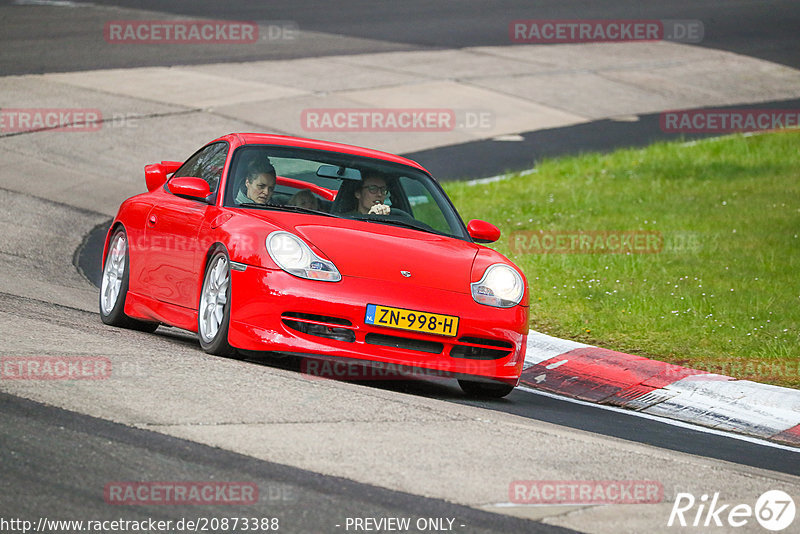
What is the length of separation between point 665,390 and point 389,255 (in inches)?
94.9

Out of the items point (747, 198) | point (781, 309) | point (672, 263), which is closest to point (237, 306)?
point (781, 309)

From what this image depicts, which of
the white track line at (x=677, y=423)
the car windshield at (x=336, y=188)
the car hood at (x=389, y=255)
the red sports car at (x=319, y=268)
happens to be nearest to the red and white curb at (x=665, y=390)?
the white track line at (x=677, y=423)

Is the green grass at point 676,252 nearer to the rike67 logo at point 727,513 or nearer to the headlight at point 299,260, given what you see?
the headlight at point 299,260

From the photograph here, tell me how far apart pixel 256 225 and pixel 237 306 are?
1.83ft

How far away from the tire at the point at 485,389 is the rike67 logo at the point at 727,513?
246 cm

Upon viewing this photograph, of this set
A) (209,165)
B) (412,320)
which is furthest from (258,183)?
(412,320)

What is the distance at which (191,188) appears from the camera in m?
7.78

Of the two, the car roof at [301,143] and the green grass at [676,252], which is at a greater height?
the car roof at [301,143]

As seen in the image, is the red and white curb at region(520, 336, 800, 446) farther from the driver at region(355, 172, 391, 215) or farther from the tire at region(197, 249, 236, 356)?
the tire at region(197, 249, 236, 356)

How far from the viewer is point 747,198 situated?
52.0 ft

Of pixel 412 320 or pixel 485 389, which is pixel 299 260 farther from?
pixel 485 389

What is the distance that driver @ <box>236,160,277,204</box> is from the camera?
7.83 metres

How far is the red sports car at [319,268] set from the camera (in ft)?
22.7

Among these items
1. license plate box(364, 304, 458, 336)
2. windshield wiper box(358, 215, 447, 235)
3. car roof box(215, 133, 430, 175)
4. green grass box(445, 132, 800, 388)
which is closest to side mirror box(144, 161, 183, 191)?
car roof box(215, 133, 430, 175)
